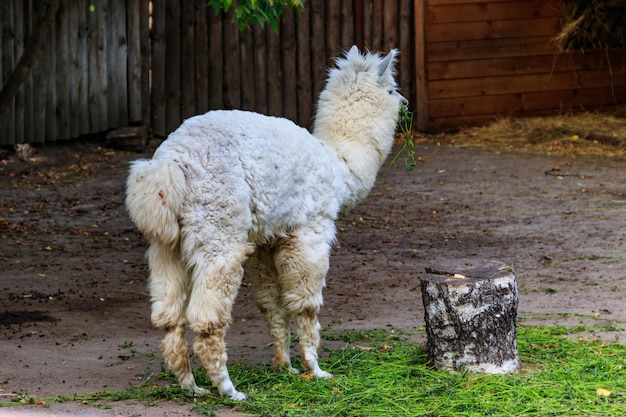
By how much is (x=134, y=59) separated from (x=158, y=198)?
8474 mm

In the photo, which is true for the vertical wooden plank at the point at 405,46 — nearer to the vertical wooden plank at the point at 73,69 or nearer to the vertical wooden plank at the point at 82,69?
the vertical wooden plank at the point at 82,69

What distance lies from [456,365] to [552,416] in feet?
2.63

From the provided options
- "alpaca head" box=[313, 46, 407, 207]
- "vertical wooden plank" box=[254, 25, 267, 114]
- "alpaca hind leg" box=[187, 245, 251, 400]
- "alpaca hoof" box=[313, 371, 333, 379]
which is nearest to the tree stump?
"alpaca hoof" box=[313, 371, 333, 379]

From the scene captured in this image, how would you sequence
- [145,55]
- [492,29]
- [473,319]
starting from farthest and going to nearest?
[492,29] → [145,55] → [473,319]

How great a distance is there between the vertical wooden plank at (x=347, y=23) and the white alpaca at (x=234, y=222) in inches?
316

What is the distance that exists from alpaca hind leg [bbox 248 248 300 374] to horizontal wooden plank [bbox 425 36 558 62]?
8.78 metres

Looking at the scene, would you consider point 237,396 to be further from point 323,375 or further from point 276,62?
point 276,62

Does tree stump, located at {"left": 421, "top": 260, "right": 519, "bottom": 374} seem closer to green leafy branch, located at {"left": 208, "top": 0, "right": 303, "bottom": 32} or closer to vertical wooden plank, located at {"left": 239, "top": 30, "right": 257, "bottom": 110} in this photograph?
green leafy branch, located at {"left": 208, "top": 0, "right": 303, "bottom": 32}

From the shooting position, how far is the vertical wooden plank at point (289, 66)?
13.6 meters

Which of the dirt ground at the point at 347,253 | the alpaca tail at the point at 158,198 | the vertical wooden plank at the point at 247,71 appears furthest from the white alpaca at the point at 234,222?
the vertical wooden plank at the point at 247,71

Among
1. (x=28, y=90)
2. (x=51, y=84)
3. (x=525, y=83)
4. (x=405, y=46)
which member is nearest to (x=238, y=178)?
(x=28, y=90)

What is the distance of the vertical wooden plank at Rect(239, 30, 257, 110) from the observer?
13.5 metres

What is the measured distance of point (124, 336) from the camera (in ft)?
21.7

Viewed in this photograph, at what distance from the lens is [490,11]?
1420 cm
